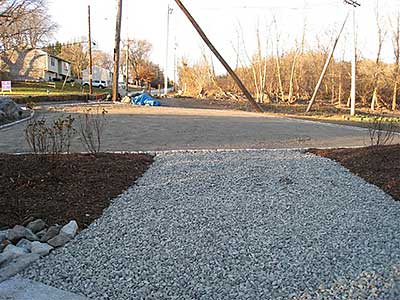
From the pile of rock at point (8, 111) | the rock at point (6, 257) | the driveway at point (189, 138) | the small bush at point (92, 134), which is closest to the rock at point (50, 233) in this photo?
the rock at point (6, 257)

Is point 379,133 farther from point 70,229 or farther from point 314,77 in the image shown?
point 314,77

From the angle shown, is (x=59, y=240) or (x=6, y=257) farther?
(x=59, y=240)

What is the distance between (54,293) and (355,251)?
2.51 meters

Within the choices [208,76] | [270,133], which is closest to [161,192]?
[270,133]

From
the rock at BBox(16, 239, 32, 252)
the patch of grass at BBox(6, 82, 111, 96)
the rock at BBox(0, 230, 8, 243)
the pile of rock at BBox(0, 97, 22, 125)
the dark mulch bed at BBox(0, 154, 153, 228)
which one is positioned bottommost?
the rock at BBox(16, 239, 32, 252)

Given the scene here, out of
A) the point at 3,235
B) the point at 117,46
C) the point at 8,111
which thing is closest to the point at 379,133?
the point at 3,235

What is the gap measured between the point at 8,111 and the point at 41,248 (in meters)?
13.9

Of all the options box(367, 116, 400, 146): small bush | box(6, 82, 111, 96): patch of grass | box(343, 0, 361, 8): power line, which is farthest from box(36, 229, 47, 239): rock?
box(6, 82, 111, 96): patch of grass

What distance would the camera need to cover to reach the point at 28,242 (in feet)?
12.2

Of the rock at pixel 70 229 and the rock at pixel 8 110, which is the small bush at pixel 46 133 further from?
the rock at pixel 8 110

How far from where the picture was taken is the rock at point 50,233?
12.6ft

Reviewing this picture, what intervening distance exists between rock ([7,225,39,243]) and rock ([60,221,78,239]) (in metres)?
0.26

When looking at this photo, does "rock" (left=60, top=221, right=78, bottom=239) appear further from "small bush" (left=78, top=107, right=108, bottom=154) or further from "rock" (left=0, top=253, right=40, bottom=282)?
"small bush" (left=78, top=107, right=108, bottom=154)

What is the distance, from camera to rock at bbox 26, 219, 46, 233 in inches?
158
